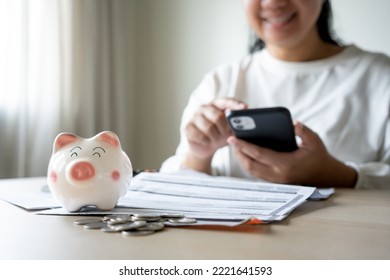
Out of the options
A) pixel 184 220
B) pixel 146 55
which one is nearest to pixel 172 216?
pixel 184 220

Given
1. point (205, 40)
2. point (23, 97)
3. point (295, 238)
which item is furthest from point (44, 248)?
point (205, 40)

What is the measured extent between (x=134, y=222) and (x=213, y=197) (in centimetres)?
17

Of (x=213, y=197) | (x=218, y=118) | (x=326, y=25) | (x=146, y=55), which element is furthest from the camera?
(x=146, y=55)

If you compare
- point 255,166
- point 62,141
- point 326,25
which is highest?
point 326,25

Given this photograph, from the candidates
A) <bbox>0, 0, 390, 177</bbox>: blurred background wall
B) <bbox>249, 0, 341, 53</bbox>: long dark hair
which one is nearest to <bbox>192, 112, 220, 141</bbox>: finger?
<bbox>249, 0, 341, 53</bbox>: long dark hair

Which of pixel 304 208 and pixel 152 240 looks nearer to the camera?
pixel 152 240

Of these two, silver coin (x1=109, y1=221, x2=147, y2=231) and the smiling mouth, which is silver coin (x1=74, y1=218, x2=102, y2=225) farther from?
the smiling mouth

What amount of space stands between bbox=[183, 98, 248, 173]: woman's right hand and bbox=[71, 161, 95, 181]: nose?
40 cm

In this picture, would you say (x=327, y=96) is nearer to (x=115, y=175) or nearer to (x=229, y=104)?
(x=229, y=104)

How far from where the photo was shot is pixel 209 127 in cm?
88

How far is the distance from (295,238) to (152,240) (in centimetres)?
13

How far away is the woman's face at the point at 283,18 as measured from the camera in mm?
1116
